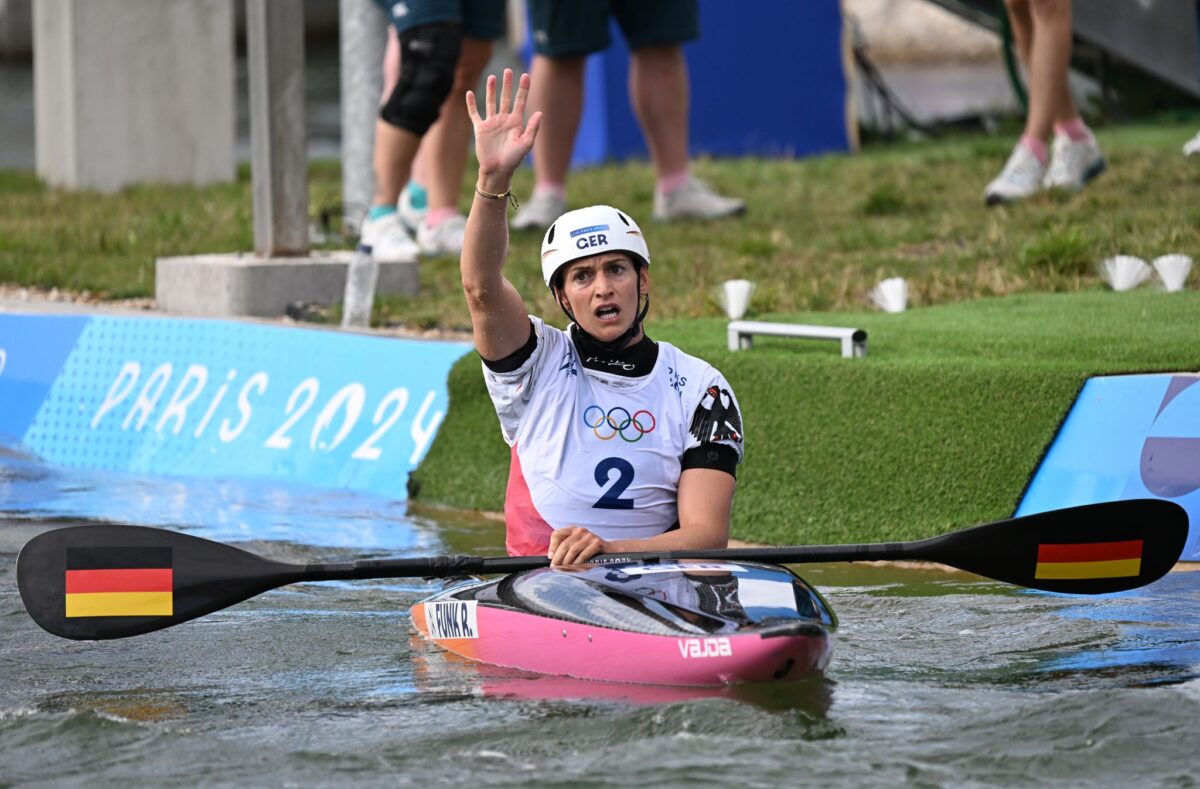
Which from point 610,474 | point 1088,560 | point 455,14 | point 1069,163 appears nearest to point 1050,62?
point 1069,163

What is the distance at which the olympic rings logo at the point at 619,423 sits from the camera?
16.4 ft

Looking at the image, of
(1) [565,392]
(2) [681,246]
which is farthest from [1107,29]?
(1) [565,392]

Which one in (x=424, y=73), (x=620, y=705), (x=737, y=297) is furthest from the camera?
(x=424, y=73)

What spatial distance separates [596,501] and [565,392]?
0.29 m

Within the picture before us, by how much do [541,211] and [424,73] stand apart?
1.54 m

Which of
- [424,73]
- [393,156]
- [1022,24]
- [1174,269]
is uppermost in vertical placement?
[1022,24]

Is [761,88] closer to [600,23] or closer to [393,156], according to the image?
[600,23]

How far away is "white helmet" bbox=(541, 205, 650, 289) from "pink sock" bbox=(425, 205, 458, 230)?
5012 mm

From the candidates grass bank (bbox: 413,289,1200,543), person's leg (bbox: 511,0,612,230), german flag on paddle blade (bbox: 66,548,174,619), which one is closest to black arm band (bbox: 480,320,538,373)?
german flag on paddle blade (bbox: 66,548,174,619)

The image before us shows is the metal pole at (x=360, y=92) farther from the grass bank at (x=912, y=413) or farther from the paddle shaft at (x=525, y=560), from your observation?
the paddle shaft at (x=525, y=560)

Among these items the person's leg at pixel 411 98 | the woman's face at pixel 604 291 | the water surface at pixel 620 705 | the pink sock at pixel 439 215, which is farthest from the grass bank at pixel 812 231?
the woman's face at pixel 604 291

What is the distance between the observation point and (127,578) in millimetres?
4918

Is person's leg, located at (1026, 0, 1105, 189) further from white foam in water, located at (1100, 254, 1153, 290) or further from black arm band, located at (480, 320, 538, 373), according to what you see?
black arm band, located at (480, 320, 538, 373)

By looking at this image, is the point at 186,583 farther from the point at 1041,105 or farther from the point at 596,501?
the point at 1041,105
